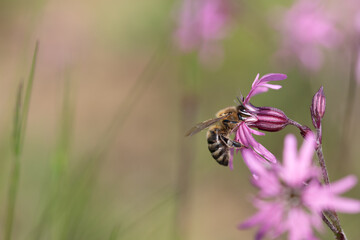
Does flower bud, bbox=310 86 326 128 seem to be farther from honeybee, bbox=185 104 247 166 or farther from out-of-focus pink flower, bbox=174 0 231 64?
out-of-focus pink flower, bbox=174 0 231 64

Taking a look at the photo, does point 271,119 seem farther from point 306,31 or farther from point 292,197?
point 306,31

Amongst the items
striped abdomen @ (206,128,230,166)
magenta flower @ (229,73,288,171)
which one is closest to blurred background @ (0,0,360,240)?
Answer: striped abdomen @ (206,128,230,166)

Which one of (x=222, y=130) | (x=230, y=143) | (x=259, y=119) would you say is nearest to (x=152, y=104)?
(x=222, y=130)

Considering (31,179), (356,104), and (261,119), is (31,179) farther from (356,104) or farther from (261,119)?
(261,119)

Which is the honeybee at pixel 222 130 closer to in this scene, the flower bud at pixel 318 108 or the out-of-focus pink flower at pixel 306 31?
the flower bud at pixel 318 108

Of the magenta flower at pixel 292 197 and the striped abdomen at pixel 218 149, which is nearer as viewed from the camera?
the magenta flower at pixel 292 197

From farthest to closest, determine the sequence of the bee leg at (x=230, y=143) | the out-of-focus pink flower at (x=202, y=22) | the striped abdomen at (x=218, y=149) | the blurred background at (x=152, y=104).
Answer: the out-of-focus pink flower at (x=202, y=22) < the blurred background at (x=152, y=104) < the striped abdomen at (x=218, y=149) < the bee leg at (x=230, y=143)

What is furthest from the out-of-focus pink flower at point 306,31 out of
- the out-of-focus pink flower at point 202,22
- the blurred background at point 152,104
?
the out-of-focus pink flower at point 202,22
